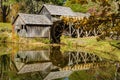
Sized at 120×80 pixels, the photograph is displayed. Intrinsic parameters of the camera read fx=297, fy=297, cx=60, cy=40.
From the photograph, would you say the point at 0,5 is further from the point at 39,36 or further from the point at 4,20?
the point at 39,36

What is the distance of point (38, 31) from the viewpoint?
54688 millimetres

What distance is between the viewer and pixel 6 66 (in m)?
24.9

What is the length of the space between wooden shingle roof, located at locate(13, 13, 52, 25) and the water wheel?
1.18m

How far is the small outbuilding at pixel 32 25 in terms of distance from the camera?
2074 inches

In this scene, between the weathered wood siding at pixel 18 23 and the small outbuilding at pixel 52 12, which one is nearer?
the weathered wood siding at pixel 18 23

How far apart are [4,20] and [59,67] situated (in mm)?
58199

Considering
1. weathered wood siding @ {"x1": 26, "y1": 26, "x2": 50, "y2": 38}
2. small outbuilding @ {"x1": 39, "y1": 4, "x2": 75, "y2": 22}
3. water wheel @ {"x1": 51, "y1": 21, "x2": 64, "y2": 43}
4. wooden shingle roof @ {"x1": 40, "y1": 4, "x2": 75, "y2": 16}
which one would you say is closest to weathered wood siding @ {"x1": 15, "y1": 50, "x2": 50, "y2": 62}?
weathered wood siding @ {"x1": 26, "y1": 26, "x2": 50, "y2": 38}

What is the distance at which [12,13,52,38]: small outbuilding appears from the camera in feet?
173

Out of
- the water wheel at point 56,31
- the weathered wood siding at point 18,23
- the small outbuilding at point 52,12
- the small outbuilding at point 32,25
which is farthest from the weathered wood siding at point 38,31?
the small outbuilding at point 52,12

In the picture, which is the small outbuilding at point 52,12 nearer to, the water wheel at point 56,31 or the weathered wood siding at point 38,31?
the water wheel at point 56,31

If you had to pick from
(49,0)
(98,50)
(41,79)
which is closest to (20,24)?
(98,50)

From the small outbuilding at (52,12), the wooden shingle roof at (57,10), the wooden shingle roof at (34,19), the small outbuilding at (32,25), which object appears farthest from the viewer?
the wooden shingle roof at (57,10)

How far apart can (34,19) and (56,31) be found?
5.44m

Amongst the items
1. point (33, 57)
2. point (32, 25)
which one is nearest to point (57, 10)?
point (32, 25)
